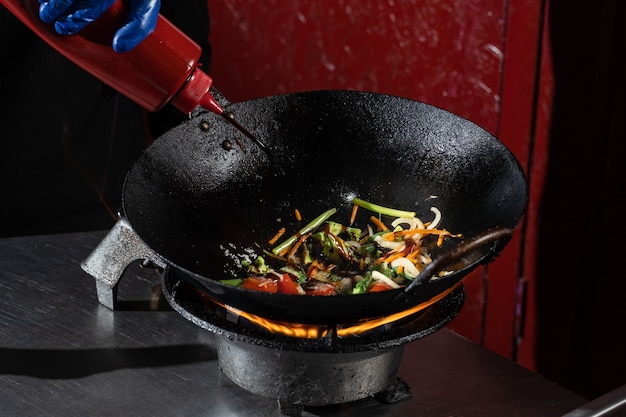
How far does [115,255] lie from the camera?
5.27 ft

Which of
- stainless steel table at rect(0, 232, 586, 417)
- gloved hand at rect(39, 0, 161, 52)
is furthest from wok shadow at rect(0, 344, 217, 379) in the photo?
gloved hand at rect(39, 0, 161, 52)

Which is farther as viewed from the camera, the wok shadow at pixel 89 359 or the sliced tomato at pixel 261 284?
the wok shadow at pixel 89 359

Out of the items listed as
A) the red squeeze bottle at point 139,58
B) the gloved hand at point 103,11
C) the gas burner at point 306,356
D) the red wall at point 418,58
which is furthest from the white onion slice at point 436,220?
the red wall at point 418,58

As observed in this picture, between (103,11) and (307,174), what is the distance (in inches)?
18.3

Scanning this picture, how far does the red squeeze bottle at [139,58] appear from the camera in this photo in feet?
4.34

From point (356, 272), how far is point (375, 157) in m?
0.23

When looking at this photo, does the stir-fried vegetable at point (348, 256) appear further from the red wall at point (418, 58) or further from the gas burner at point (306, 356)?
the red wall at point (418, 58)

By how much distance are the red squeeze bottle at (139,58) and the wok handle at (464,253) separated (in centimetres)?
52

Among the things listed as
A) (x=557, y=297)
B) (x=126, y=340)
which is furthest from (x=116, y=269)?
(x=557, y=297)

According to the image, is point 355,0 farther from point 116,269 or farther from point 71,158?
point 116,269

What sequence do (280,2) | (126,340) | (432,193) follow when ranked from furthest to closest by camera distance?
(280,2) < (126,340) < (432,193)

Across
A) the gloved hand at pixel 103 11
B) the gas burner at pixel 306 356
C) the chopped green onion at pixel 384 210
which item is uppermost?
the gloved hand at pixel 103 11

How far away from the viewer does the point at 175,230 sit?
1.32 m

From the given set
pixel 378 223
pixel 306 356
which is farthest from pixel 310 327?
pixel 378 223
